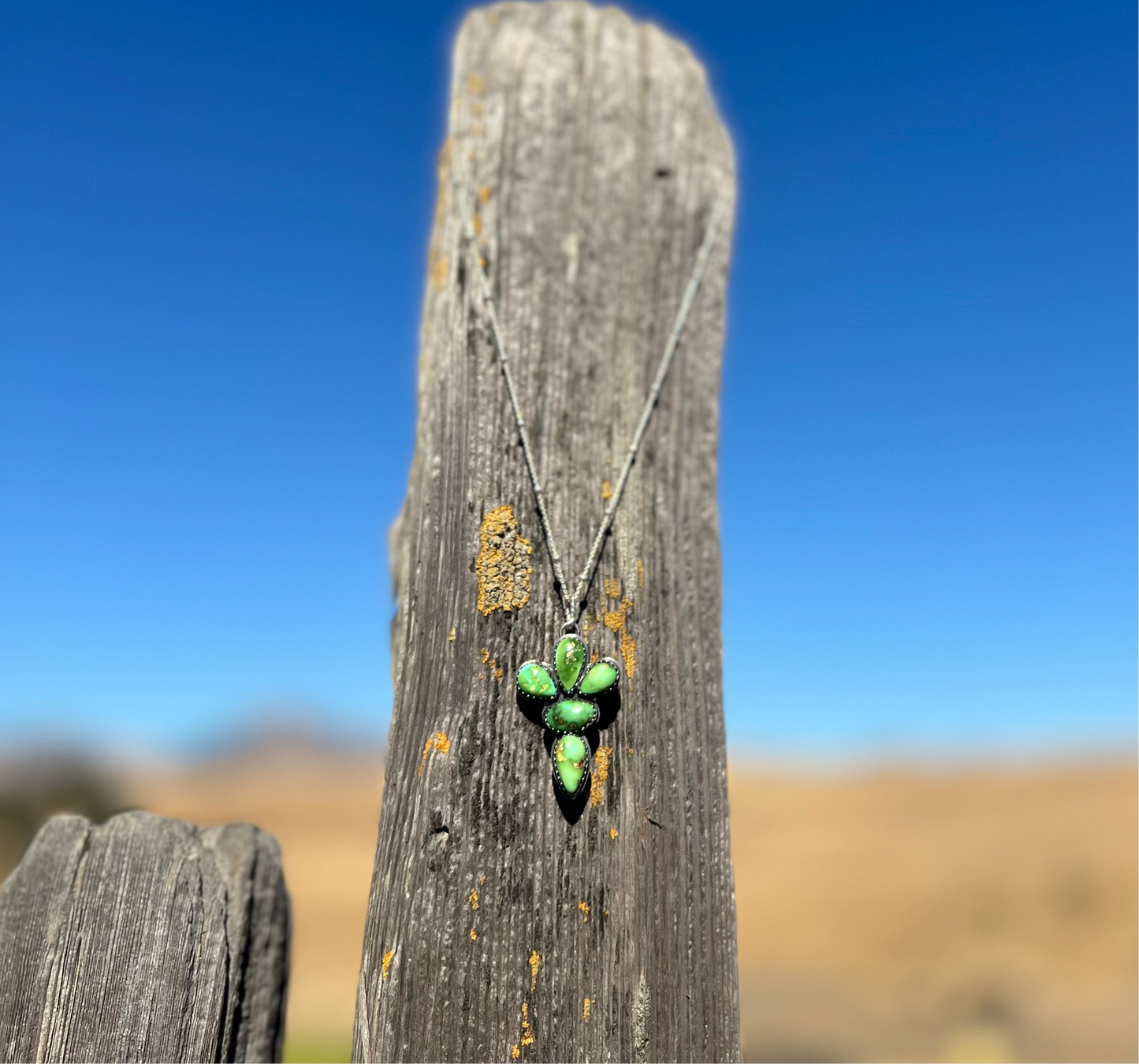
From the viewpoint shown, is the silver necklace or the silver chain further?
the silver chain

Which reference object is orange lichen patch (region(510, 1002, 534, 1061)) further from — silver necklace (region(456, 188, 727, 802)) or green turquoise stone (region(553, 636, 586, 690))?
green turquoise stone (region(553, 636, 586, 690))

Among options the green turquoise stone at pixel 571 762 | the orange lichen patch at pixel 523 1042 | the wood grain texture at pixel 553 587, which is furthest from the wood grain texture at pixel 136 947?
the green turquoise stone at pixel 571 762

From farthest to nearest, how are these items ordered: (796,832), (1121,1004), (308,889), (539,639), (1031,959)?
(796,832), (308,889), (1031,959), (1121,1004), (539,639)

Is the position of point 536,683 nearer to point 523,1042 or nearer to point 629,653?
point 629,653

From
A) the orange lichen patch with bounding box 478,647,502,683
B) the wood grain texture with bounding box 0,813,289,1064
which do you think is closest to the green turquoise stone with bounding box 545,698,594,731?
the orange lichen patch with bounding box 478,647,502,683

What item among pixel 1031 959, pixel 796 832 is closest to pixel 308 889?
pixel 796 832

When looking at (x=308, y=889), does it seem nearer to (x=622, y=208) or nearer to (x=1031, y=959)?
(x=1031, y=959)
